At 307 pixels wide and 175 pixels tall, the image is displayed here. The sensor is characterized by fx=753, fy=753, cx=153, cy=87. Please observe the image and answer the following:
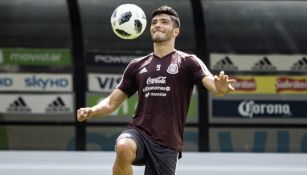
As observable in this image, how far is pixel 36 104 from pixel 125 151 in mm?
6795

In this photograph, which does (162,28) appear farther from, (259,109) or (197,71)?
(259,109)

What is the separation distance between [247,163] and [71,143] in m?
3.14

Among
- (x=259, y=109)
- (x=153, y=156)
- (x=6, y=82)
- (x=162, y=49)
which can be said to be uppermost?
(x=162, y=49)

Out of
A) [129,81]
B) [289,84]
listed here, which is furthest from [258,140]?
[129,81]

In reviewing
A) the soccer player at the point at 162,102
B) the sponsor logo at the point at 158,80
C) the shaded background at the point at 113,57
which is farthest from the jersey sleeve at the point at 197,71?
the shaded background at the point at 113,57

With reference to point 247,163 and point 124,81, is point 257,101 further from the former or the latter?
point 124,81

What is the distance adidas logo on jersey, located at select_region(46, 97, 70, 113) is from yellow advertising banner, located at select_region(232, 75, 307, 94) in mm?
2804

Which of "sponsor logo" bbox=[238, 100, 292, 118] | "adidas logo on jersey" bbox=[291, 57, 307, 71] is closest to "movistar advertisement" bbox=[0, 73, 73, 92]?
"sponsor logo" bbox=[238, 100, 292, 118]

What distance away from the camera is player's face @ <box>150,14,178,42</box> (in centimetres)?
600

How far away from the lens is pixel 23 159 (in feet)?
36.2

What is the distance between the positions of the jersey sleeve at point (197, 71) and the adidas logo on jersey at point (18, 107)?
6586 millimetres

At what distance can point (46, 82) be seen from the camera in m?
12.1

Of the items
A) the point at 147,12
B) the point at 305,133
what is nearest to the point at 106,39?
the point at 147,12

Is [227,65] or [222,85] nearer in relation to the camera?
[222,85]
